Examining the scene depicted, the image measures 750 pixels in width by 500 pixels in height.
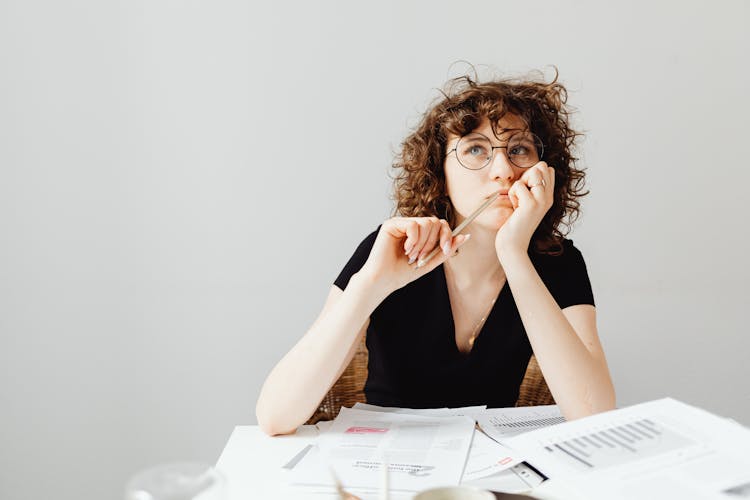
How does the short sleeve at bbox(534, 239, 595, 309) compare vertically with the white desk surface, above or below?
above

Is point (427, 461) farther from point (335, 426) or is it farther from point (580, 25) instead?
point (580, 25)

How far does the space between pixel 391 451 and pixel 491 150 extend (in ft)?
2.20

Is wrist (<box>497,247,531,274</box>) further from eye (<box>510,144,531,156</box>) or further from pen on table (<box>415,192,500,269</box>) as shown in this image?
eye (<box>510,144,531,156</box>)

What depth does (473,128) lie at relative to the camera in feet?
4.54

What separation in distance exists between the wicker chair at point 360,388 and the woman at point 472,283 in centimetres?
5

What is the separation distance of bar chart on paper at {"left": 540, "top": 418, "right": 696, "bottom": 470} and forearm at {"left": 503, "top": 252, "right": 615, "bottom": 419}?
284mm

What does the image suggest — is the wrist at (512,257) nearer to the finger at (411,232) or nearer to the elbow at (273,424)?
the finger at (411,232)

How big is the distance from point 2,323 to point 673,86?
225 cm

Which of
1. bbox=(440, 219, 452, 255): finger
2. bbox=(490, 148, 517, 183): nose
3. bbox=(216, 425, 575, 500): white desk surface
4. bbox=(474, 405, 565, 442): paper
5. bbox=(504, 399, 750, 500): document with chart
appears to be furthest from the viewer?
bbox=(490, 148, 517, 183): nose

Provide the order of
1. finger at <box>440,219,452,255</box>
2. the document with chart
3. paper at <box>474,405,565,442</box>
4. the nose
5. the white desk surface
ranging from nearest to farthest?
1. the document with chart
2. the white desk surface
3. paper at <box>474,405,565,442</box>
4. finger at <box>440,219,452,255</box>
5. the nose

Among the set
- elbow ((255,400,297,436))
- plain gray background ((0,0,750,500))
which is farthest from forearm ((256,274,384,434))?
plain gray background ((0,0,750,500))

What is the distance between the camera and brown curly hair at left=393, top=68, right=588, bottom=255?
1392 millimetres

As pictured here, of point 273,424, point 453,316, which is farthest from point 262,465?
point 453,316

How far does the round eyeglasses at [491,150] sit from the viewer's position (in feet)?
4.46
